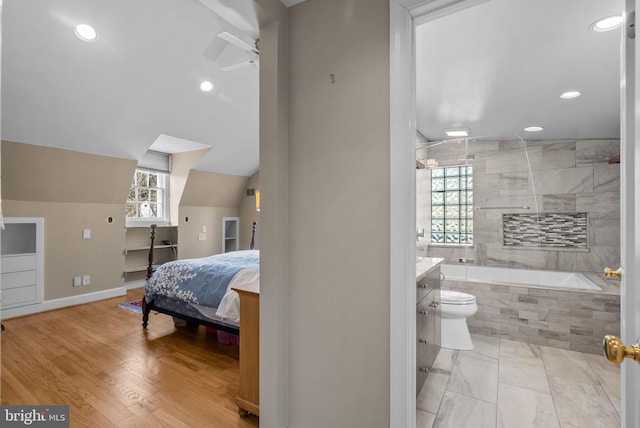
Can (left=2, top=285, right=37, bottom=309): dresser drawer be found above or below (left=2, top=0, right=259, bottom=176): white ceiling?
below

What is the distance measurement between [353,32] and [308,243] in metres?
1.02

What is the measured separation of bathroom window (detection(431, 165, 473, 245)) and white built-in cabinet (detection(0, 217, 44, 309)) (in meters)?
4.84

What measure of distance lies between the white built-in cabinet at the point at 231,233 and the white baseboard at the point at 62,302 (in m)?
2.21

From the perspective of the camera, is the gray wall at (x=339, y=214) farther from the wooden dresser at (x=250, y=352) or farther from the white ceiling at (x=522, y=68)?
the white ceiling at (x=522, y=68)

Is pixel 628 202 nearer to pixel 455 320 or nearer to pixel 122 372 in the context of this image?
pixel 455 320

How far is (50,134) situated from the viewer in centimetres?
369

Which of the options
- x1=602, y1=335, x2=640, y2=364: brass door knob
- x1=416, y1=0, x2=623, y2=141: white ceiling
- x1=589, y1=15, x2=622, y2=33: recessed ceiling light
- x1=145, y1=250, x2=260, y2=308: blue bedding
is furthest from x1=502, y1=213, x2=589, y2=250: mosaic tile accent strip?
x1=602, y1=335, x2=640, y2=364: brass door knob

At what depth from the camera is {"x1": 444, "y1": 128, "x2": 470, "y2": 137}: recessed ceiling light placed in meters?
3.78

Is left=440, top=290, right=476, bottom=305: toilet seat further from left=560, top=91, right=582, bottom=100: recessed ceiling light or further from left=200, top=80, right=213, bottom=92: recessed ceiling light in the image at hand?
left=200, top=80, right=213, bottom=92: recessed ceiling light

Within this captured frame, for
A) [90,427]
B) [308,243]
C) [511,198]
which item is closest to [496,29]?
[308,243]

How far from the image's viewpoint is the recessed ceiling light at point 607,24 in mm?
1712

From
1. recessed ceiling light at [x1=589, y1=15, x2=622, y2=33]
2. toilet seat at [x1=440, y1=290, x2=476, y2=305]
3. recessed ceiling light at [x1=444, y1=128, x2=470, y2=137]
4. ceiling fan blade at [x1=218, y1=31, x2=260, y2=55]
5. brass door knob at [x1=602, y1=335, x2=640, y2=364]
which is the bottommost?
toilet seat at [x1=440, y1=290, x2=476, y2=305]

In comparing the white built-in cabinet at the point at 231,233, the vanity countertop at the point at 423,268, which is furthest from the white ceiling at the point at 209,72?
the white built-in cabinet at the point at 231,233

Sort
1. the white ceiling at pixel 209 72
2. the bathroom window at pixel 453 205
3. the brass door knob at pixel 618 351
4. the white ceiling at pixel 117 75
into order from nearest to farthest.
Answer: the brass door knob at pixel 618 351
the white ceiling at pixel 209 72
the white ceiling at pixel 117 75
the bathroom window at pixel 453 205
